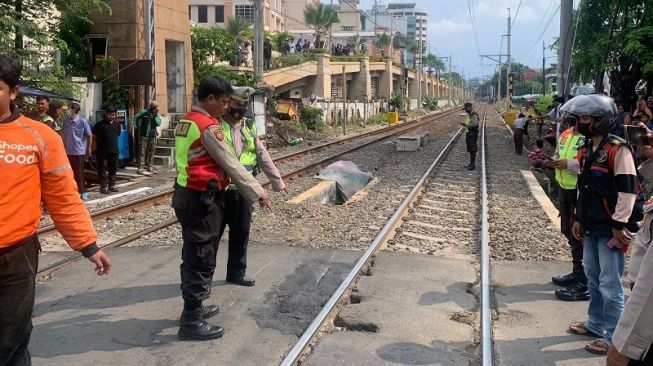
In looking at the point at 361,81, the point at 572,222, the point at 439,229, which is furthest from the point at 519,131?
the point at 361,81

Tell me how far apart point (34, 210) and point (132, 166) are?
1339 centimetres

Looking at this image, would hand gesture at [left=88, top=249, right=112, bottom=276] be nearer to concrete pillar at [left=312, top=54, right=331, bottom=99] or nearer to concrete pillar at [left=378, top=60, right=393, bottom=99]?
concrete pillar at [left=312, top=54, right=331, bottom=99]

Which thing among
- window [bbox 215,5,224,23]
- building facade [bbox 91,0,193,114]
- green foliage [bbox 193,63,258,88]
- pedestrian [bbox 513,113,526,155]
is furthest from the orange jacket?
window [bbox 215,5,224,23]

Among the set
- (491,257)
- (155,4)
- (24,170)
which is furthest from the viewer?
(155,4)

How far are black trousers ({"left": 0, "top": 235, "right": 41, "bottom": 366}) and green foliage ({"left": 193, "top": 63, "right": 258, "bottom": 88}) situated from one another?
64.3 feet

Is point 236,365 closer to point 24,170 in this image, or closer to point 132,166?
point 24,170

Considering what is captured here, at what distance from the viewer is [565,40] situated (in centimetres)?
1766

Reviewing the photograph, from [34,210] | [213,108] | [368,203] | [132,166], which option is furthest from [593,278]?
[132,166]

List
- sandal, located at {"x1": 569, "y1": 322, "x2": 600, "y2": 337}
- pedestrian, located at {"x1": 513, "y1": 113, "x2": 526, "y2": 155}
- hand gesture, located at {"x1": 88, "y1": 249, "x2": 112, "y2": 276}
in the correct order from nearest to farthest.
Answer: hand gesture, located at {"x1": 88, "y1": 249, "x2": 112, "y2": 276}
sandal, located at {"x1": 569, "y1": 322, "x2": 600, "y2": 337}
pedestrian, located at {"x1": 513, "y1": 113, "x2": 526, "y2": 155}

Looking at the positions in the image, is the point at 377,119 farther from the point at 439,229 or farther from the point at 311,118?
the point at 439,229

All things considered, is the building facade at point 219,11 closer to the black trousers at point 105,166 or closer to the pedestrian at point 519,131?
the pedestrian at point 519,131

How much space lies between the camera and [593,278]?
15.4ft

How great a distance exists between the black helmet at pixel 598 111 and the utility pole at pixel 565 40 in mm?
14144

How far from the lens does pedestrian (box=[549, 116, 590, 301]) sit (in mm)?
5383
